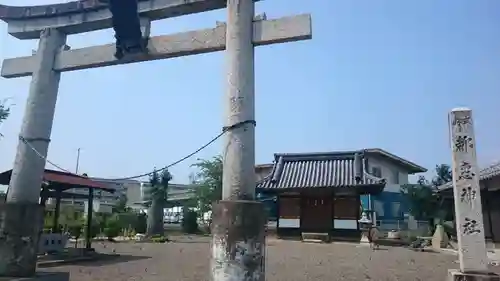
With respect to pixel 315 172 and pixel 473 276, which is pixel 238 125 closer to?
pixel 473 276

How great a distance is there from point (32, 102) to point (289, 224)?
69.8 ft

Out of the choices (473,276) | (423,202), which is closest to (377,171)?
(423,202)

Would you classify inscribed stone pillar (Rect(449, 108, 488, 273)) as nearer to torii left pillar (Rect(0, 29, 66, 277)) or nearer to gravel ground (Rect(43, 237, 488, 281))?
gravel ground (Rect(43, 237, 488, 281))

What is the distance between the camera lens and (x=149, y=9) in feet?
24.4

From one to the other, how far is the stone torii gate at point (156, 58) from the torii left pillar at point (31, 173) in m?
0.02

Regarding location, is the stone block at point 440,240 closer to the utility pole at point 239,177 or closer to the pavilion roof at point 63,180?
the pavilion roof at point 63,180

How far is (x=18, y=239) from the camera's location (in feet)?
23.3

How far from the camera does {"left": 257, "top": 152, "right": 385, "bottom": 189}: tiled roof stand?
84.1ft

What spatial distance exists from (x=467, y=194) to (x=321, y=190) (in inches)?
723

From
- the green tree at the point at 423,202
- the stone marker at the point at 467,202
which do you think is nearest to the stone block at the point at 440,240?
the green tree at the point at 423,202

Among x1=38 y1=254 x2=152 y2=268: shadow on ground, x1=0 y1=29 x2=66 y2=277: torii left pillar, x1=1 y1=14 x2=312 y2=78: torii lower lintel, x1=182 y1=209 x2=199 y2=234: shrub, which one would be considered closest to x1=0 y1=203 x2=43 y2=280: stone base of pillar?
x1=0 y1=29 x2=66 y2=277: torii left pillar

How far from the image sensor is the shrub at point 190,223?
35219mm

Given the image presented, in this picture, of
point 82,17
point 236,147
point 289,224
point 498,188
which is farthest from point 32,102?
point 289,224

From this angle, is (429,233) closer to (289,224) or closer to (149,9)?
(289,224)
